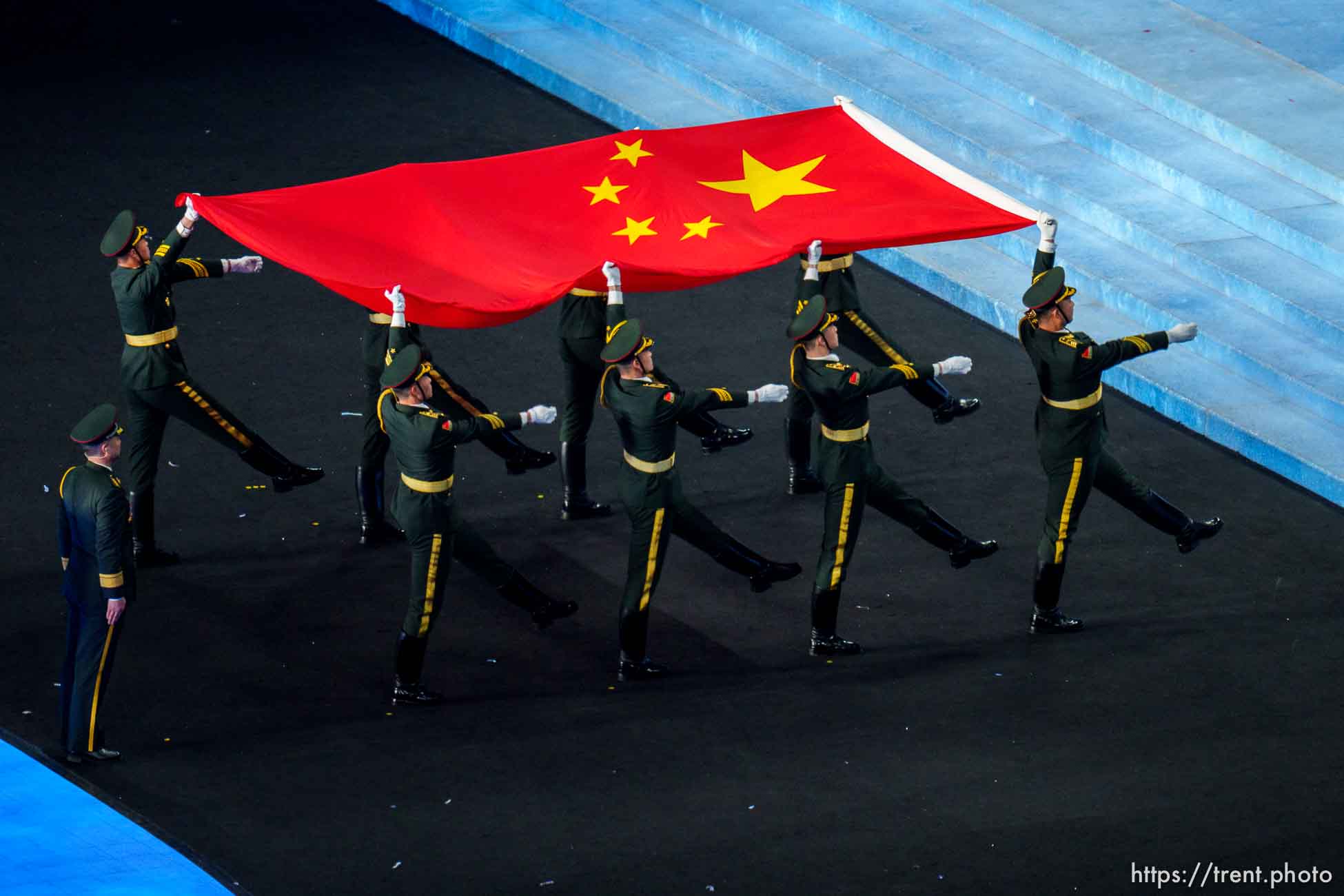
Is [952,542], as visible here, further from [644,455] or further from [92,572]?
[92,572]

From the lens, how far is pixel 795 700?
9031 millimetres

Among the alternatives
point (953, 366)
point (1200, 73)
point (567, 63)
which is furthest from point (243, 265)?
point (1200, 73)

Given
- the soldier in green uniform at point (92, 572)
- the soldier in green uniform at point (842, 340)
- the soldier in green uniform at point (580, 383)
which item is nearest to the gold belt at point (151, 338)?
the soldier in green uniform at point (92, 572)

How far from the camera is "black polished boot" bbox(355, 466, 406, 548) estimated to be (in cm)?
1028

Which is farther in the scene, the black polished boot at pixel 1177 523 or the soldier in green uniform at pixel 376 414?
the soldier in green uniform at pixel 376 414

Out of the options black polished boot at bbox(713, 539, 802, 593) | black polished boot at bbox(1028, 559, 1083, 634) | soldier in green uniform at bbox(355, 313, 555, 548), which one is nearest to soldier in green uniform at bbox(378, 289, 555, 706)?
soldier in green uniform at bbox(355, 313, 555, 548)

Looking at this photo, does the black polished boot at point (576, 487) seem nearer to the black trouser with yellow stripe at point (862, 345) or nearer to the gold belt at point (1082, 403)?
the black trouser with yellow stripe at point (862, 345)

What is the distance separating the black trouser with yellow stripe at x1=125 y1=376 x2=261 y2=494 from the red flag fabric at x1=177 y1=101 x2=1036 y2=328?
76 cm

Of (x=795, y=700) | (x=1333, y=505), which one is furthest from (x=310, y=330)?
(x=1333, y=505)

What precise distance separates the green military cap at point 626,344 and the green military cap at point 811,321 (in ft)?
2.13

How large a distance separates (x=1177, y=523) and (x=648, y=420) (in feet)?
8.24

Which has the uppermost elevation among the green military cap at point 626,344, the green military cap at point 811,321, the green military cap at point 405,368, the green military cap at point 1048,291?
the green military cap at point 1048,291

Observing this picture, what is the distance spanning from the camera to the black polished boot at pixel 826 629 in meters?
9.33

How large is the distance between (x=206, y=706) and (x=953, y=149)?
672 centimetres
